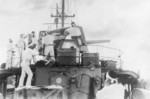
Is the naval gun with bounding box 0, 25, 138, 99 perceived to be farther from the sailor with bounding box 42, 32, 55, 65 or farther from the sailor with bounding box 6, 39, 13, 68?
the sailor with bounding box 6, 39, 13, 68

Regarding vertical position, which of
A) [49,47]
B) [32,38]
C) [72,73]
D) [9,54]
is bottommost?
[72,73]

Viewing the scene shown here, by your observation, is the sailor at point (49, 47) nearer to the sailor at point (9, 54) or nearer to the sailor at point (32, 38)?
the sailor at point (32, 38)

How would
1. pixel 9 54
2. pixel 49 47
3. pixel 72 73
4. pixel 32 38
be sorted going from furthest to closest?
pixel 9 54 < pixel 32 38 < pixel 49 47 < pixel 72 73

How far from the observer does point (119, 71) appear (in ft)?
54.2

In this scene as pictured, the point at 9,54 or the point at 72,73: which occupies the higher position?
the point at 9,54

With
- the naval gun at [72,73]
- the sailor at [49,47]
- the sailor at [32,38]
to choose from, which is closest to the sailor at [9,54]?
the sailor at [32,38]

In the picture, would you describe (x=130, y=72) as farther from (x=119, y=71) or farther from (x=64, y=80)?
(x=64, y=80)

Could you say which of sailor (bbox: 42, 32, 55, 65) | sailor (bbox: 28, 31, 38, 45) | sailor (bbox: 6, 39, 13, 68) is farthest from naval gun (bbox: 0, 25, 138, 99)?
sailor (bbox: 6, 39, 13, 68)

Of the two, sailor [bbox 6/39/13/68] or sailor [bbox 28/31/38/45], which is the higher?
sailor [bbox 28/31/38/45]

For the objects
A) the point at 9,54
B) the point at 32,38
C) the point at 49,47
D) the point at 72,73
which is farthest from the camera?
the point at 9,54

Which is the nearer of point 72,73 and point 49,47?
point 72,73

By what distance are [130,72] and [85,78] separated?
264cm

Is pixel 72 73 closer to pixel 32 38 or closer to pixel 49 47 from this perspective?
pixel 49 47

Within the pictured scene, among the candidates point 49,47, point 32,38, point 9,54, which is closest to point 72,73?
point 49,47
